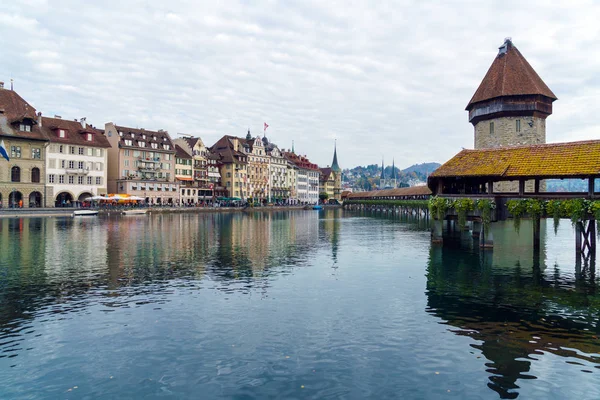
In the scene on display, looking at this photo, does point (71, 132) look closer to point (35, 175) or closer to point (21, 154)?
point (35, 175)

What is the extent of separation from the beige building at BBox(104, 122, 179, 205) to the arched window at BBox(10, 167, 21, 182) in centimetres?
2273

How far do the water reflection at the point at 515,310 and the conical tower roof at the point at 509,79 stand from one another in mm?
34083

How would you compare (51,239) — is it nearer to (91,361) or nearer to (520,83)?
(91,361)

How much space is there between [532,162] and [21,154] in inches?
3032

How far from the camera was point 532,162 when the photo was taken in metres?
28.0

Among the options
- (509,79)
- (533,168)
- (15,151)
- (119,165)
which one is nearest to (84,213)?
(15,151)

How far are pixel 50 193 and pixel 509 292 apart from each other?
265 feet

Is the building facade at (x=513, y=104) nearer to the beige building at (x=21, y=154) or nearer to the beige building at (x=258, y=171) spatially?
the beige building at (x=21, y=154)

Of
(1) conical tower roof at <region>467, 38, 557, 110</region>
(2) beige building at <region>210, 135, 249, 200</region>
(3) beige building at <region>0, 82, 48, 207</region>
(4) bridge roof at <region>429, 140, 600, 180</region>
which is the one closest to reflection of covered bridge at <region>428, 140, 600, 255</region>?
(4) bridge roof at <region>429, 140, 600, 180</region>

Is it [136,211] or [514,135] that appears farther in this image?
[136,211]

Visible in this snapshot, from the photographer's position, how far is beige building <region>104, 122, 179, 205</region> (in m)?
96.3

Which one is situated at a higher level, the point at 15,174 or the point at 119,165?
the point at 119,165

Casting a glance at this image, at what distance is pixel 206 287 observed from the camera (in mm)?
20047

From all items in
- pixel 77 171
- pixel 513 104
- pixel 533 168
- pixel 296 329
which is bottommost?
pixel 296 329
